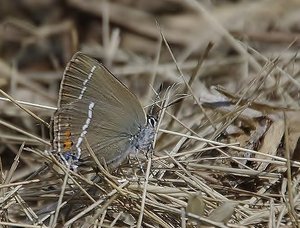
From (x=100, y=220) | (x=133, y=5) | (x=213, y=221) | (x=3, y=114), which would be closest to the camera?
(x=213, y=221)

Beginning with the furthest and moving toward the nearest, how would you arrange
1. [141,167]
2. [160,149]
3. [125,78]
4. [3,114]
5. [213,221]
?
[125,78] → [3,114] → [160,149] → [141,167] → [213,221]

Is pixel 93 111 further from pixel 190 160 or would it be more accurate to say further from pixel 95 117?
pixel 190 160

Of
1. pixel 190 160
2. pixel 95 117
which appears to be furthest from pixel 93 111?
pixel 190 160

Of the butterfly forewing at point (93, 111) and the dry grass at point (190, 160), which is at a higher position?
the butterfly forewing at point (93, 111)

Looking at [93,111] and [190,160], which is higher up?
[93,111]

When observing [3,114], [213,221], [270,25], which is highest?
[213,221]

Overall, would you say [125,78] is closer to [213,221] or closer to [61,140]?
[61,140]

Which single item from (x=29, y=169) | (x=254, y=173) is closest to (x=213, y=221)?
(x=254, y=173)
